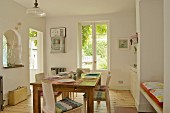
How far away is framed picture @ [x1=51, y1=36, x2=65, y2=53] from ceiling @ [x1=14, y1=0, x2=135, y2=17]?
88 cm

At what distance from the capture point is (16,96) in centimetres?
404

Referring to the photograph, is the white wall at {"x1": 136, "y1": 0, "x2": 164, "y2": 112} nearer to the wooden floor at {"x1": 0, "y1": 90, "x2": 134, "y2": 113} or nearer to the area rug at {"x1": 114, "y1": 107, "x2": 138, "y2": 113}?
the area rug at {"x1": 114, "y1": 107, "x2": 138, "y2": 113}

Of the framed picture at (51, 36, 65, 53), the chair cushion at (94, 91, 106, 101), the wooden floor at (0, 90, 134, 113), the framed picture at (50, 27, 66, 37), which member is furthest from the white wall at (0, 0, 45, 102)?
the chair cushion at (94, 91, 106, 101)

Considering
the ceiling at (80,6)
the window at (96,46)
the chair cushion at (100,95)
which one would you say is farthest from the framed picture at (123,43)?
the chair cushion at (100,95)

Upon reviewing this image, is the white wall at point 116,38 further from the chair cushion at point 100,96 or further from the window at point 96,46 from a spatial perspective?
the chair cushion at point 100,96

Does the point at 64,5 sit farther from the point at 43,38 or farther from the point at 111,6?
the point at 43,38

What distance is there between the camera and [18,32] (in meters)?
4.45

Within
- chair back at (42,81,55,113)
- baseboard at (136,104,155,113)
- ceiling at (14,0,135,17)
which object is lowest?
baseboard at (136,104,155,113)

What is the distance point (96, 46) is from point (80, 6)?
169 cm

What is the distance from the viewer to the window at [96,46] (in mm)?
5918

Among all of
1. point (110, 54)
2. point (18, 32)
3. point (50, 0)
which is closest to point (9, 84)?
point (18, 32)

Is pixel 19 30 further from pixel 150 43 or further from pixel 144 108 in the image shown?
pixel 144 108

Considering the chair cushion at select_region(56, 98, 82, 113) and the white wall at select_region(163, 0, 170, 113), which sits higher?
the white wall at select_region(163, 0, 170, 113)

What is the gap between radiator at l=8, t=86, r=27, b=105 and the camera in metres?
3.95
